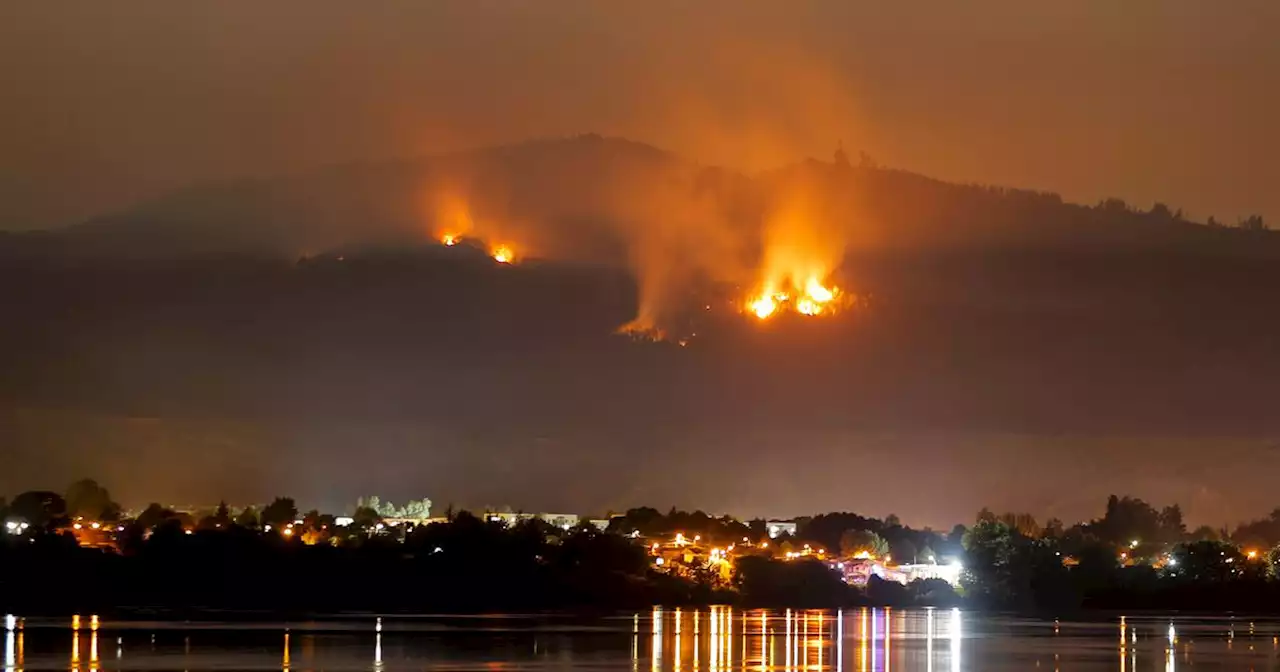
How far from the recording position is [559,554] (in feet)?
650

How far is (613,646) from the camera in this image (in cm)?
9981

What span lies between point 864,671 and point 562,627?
53.3 metres

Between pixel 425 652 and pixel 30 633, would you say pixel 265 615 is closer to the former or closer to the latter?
pixel 30 633

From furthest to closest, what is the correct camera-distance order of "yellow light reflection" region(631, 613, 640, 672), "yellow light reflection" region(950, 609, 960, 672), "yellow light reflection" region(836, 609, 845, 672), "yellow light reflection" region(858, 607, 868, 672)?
1. "yellow light reflection" region(950, 609, 960, 672)
2. "yellow light reflection" region(858, 607, 868, 672)
3. "yellow light reflection" region(836, 609, 845, 672)
4. "yellow light reflection" region(631, 613, 640, 672)

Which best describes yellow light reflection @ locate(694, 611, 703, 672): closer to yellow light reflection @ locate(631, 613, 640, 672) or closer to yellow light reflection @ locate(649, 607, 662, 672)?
yellow light reflection @ locate(649, 607, 662, 672)

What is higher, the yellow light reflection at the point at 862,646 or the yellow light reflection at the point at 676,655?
the yellow light reflection at the point at 676,655

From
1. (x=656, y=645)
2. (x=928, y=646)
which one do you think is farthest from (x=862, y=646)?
(x=656, y=645)

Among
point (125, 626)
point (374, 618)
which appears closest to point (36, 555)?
point (374, 618)

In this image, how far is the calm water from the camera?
81375mm

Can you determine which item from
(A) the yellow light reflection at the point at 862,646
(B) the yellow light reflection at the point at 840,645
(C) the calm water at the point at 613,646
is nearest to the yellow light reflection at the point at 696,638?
(C) the calm water at the point at 613,646

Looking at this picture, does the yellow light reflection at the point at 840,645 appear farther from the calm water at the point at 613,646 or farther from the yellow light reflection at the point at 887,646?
the yellow light reflection at the point at 887,646

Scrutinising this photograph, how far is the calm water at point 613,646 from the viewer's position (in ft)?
267

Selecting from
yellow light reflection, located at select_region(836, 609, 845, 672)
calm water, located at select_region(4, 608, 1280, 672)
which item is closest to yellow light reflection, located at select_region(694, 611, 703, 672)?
calm water, located at select_region(4, 608, 1280, 672)

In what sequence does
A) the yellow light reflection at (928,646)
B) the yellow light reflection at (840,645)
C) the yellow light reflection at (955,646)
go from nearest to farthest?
the yellow light reflection at (840,645) → the yellow light reflection at (928,646) → the yellow light reflection at (955,646)
